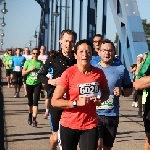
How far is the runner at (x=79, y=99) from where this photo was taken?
5250mm

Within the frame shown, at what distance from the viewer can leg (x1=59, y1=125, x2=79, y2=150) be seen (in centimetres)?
530

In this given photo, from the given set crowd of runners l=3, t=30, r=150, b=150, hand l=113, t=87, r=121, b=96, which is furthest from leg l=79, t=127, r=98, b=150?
hand l=113, t=87, r=121, b=96

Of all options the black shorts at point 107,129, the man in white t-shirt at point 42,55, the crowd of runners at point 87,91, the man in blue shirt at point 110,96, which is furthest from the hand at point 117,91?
the man in white t-shirt at point 42,55

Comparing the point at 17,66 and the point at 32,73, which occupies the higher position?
the point at 17,66

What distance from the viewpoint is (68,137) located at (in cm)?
532

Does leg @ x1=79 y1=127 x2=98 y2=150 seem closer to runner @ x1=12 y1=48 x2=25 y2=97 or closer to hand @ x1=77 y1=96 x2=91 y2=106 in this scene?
hand @ x1=77 y1=96 x2=91 y2=106

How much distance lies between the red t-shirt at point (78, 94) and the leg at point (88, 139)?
0.16 feet

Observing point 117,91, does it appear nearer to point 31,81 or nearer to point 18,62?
point 31,81

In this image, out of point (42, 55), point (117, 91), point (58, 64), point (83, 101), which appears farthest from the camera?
point (42, 55)

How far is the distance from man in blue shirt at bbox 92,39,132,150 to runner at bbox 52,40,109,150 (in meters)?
1.06

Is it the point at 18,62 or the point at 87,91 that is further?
the point at 18,62

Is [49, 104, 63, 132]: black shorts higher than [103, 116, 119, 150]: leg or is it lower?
higher

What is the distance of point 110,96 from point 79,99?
1259 mm

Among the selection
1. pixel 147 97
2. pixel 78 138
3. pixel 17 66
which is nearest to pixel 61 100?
pixel 78 138
